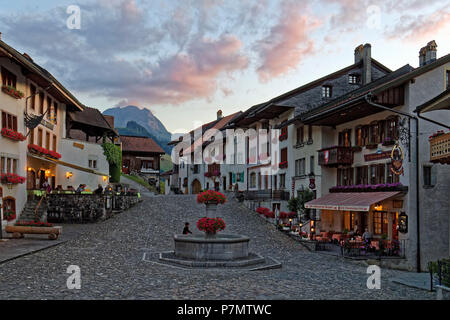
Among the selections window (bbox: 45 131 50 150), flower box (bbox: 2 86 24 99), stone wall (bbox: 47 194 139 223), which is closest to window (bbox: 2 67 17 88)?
flower box (bbox: 2 86 24 99)

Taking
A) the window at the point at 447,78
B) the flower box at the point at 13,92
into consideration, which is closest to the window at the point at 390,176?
the window at the point at 447,78

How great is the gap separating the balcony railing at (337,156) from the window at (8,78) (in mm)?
20082

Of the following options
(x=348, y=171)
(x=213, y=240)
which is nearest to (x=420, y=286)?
(x=213, y=240)

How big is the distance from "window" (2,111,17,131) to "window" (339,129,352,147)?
2083cm

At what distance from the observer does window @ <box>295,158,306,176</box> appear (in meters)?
36.7

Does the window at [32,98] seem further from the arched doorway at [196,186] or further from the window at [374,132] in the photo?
the arched doorway at [196,186]

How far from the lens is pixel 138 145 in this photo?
78375 mm

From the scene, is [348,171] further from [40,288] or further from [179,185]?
[179,185]

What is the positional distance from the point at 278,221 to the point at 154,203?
12460mm

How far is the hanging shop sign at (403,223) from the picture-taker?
24.8 m

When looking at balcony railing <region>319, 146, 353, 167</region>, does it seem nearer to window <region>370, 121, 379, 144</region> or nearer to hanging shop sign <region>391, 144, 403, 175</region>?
window <region>370, 121, 379, 144</region>

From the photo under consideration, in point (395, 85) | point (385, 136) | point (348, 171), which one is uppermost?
point (395, 85)

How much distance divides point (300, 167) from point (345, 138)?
6.17 m
